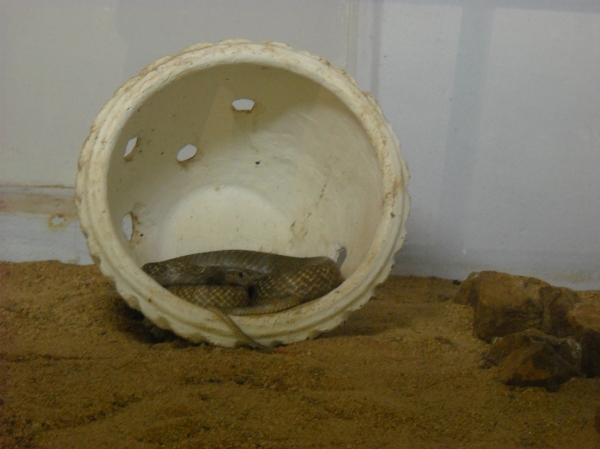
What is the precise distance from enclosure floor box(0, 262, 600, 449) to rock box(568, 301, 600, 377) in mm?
75

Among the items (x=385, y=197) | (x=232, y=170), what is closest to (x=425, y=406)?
(x=385, y=197)

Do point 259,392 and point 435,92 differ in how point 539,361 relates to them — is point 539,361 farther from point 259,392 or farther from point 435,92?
point 435,92

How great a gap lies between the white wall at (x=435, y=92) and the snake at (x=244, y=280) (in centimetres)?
121

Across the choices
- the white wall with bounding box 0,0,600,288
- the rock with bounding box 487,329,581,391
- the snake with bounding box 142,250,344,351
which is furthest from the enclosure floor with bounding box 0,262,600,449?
the white wall with bounding box 0,0,600,288

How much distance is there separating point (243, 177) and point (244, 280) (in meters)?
0.63

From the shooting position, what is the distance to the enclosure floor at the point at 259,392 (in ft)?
5.46

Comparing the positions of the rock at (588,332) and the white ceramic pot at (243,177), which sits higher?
the white ceramic pot at (243,177)

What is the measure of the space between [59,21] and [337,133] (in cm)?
189

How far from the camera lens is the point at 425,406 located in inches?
75.8

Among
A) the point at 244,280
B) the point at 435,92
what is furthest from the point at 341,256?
the point at 435,92

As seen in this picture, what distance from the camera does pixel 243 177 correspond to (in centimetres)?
329

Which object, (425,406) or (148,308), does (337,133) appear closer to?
(148,308)

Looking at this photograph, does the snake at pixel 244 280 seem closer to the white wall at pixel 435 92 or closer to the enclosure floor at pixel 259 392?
the enclosure floor at pixel 259 392

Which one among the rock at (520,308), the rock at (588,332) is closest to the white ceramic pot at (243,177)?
the rock at (520,308)
